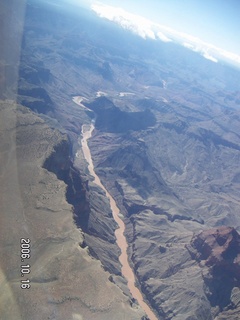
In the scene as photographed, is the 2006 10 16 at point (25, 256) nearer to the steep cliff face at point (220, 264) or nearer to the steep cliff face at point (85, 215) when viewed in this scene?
the steep cliff face at point (85, 215)

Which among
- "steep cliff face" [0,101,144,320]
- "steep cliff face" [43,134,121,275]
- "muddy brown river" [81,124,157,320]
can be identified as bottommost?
"muddy brown river" [81,124,157,320]

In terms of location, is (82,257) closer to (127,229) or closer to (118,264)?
(118,264)

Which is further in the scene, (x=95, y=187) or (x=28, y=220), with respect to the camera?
(x=95, y=187)

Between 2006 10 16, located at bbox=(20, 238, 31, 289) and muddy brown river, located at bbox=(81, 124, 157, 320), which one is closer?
2006 10 16, located at bbox=(20, 238, 31, 289)

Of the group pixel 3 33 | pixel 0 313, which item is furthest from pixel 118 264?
pixel 3 33

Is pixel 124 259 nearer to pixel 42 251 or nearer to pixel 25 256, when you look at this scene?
pixel 42 251

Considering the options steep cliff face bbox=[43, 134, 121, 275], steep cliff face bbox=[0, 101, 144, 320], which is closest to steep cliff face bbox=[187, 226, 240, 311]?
steep cliff face bbox=[43, 134, 121, 275]

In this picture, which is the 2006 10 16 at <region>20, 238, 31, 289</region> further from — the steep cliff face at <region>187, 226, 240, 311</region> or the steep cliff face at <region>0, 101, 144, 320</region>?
the steep cliff face at <region>187, 226, 240, 311</region>

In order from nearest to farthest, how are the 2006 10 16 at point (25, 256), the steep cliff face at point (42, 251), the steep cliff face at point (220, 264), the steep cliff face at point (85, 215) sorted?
the steep cliff face at point (42, 251), the 2006 10 16 at point (25, 256), the steep cliff face at point (85, 215), the steep cliff face at point (220, 264)

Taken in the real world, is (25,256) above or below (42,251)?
above

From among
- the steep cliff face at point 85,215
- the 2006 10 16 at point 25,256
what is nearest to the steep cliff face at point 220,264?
the steep cliff face at point 85,215

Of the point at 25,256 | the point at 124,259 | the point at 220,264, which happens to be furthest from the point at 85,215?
the point at 25,256
